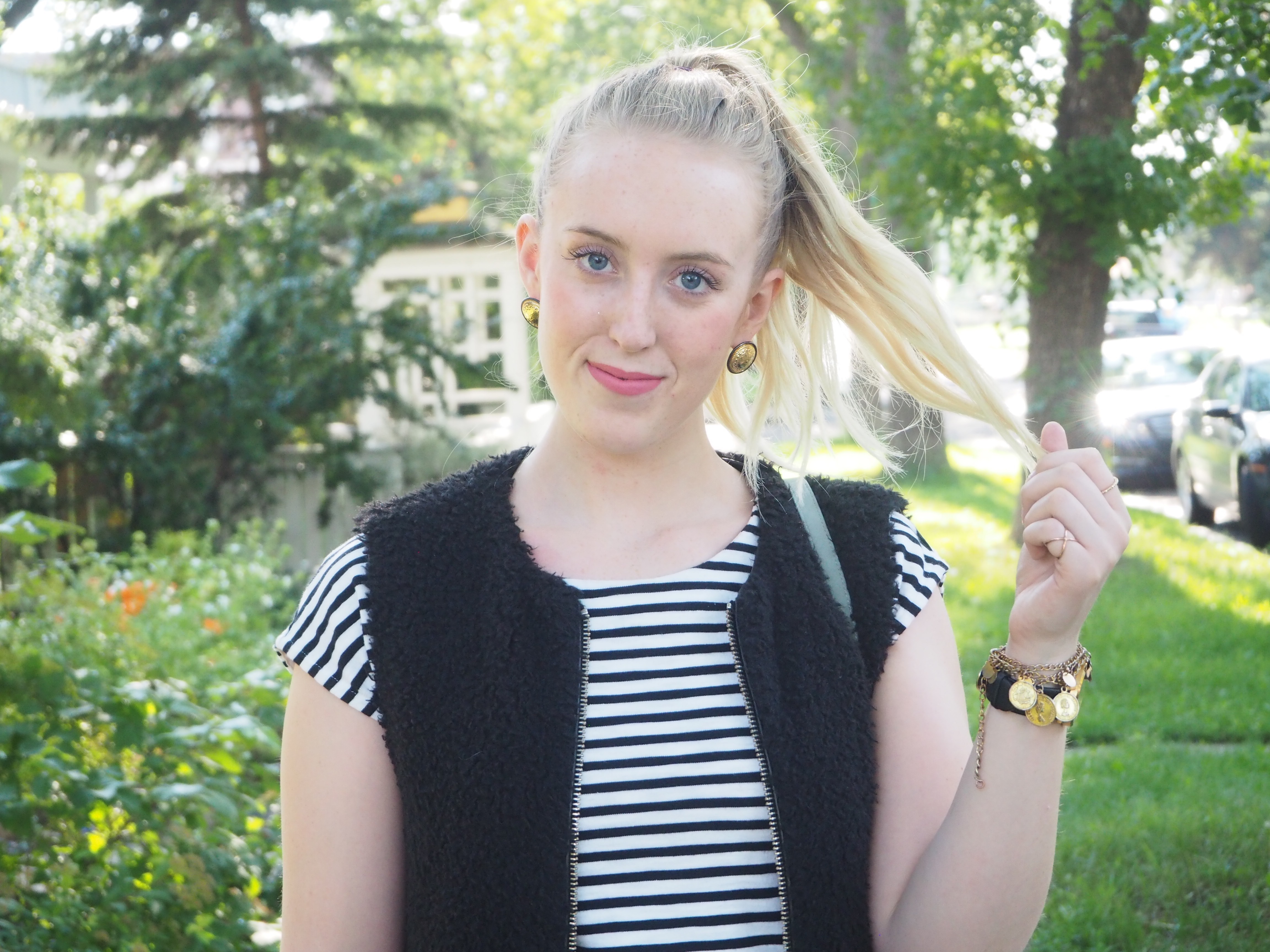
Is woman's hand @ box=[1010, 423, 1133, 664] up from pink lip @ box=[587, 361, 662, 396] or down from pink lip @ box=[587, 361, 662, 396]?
down

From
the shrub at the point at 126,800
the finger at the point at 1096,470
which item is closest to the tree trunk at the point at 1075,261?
the shrub at the point at 126,800

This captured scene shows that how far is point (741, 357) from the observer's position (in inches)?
82.4

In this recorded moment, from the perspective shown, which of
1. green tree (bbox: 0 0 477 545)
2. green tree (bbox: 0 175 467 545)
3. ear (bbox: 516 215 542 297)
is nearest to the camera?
ear (bbox: 516 215 542 297)

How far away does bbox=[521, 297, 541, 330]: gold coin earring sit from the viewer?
6.75ft

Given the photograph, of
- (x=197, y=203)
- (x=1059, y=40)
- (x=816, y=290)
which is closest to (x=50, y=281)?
(x=197, y=203)

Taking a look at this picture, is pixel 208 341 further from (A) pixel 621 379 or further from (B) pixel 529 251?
(A) pixel 621 379

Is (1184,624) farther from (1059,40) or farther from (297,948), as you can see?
(297,948)

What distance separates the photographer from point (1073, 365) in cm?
947

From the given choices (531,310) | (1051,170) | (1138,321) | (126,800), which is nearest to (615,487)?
(531,310)

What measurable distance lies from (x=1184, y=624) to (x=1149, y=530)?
4.03 meters

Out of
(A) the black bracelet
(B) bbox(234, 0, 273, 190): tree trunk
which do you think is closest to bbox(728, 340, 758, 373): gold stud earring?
(A) the black bracelet

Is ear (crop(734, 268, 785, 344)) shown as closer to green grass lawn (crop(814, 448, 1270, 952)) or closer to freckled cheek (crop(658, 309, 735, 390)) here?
freckled cheek (crop(658, 309, 735, 390))

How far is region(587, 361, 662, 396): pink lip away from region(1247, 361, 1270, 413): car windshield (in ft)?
34.8

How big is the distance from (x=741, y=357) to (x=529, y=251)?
0.38 metres
